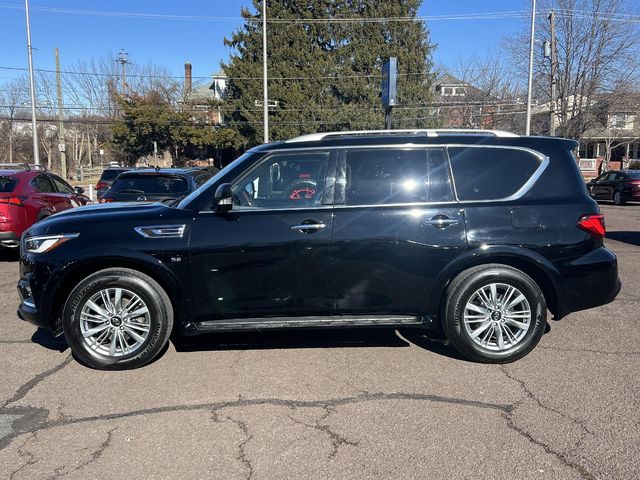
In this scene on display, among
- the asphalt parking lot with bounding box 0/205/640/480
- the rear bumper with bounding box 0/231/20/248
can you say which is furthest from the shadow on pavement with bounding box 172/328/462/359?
the rear bumper with bounding box 0/231/20/248

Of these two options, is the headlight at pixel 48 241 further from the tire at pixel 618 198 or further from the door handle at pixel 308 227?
the tire at pixel 618 198

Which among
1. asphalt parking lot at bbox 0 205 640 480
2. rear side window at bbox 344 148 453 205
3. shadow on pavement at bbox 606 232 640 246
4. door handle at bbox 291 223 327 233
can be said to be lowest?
asphalt parking lot at bbox 0 205 640 480

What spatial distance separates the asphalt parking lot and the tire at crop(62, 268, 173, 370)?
0.17 m

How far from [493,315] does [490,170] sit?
1257 millimetres

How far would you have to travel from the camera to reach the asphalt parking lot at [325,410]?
303 cm

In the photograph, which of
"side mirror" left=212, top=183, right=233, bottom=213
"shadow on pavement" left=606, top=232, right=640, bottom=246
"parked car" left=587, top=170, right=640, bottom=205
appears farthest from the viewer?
"parked car" left=587, top=170, right=640, bottom=205

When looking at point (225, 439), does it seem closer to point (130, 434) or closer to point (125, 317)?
point (130, 434)

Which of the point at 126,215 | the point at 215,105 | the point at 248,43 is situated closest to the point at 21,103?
the point at 215,105

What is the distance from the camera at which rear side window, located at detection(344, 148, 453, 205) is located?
452cm

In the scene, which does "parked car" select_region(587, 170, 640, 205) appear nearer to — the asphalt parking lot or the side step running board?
the asphalt parking lot

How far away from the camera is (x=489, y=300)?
4.54m

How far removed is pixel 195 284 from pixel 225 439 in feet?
4.75

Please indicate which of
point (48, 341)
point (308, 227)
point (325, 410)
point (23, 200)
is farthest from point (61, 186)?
point (325, 410)

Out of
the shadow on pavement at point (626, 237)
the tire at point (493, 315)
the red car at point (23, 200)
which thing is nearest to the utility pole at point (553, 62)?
the shadow on pavement at point (626, 237)
